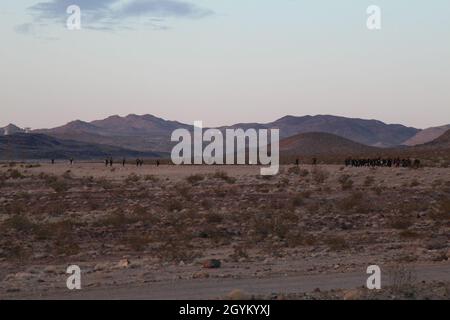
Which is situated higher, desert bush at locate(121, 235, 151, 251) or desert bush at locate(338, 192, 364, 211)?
desert bush at locate(338, 192, 364, 211)

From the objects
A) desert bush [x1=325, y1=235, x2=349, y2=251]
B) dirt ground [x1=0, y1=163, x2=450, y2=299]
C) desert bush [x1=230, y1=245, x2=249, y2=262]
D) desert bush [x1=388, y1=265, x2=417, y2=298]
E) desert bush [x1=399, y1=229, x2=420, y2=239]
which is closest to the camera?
desert bush [x1=388, y1=265, x2=417, y2=298]

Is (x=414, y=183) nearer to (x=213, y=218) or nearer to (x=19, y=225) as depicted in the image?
(x=213, y=218)

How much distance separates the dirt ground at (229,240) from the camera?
56.4 ft

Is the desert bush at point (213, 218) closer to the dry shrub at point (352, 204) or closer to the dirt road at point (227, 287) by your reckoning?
the dry shrub at point (352, 204)

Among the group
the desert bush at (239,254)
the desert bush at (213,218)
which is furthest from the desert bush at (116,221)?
the desert bush at (239,254)

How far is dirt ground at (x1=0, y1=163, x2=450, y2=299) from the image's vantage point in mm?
17188

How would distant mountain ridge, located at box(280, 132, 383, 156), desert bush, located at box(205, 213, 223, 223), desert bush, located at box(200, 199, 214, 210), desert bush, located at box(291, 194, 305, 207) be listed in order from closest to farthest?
desert bush, located at box(205, 213, 223, 223), desert bush, located at box(200, 199, 214, 210), desert bush, located at box(291, 194, 305, 207), distant mountain ridge, located at box(280, 132, 383, 156)

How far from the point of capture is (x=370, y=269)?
1909cm

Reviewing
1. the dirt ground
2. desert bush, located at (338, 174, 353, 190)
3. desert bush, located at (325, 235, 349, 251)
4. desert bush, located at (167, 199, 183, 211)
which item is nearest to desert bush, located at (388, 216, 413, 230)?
the dirt ground

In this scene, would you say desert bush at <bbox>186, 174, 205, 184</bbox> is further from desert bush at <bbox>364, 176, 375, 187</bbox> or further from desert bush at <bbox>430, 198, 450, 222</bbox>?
desert bush at <bbox>430, 198, 450, 222</bbox>

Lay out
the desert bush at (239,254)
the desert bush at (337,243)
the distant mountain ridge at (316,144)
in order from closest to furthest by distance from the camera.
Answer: the desert bush at (239,254), the desert bush at (337,243), the distant mountain ridge at (316,144)

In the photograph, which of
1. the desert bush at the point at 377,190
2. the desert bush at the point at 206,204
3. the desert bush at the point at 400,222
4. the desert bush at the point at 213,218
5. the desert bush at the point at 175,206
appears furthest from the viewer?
the desert bush at the point at 377,190
